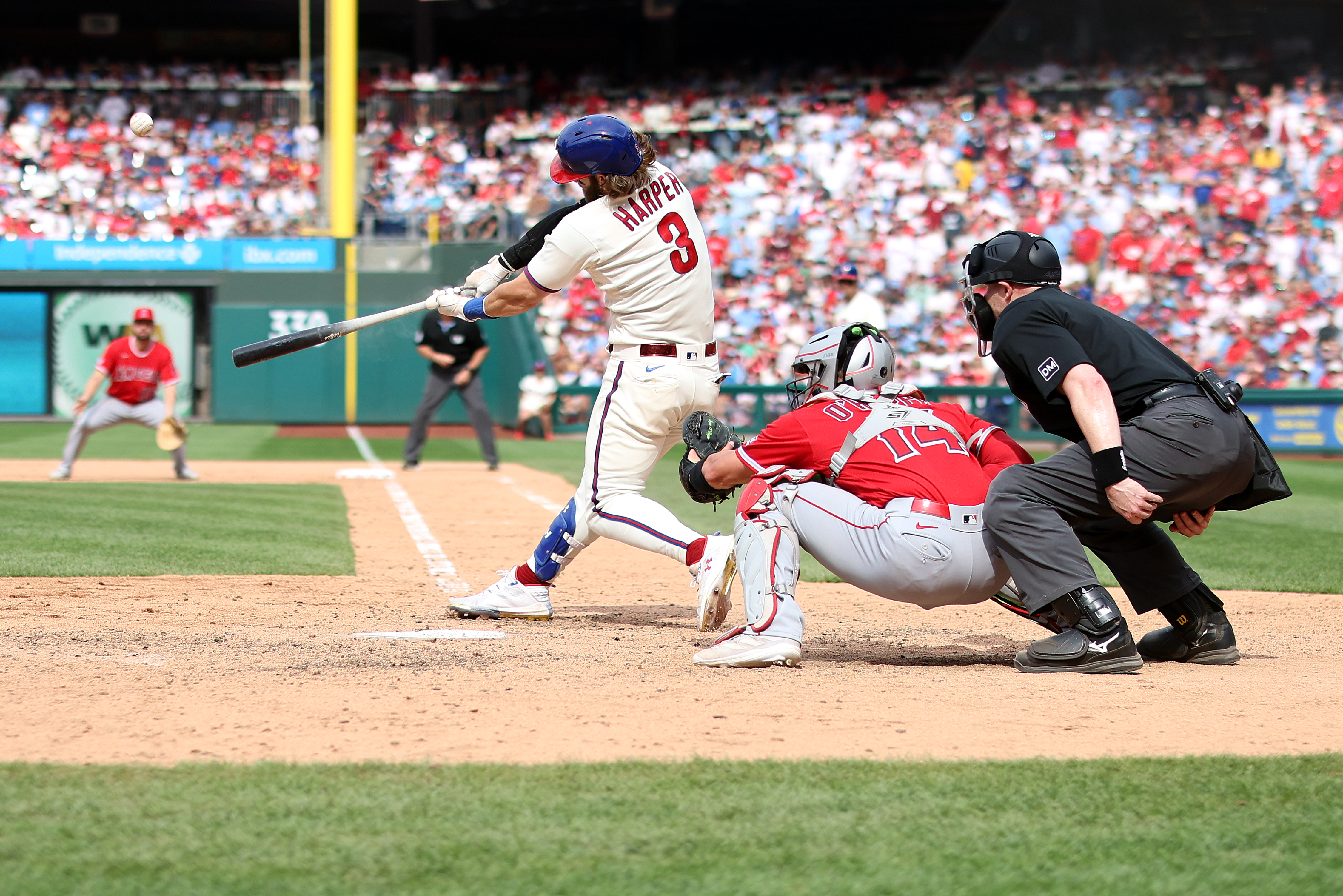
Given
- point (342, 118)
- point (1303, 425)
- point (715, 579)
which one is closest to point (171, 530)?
point (715, 579)

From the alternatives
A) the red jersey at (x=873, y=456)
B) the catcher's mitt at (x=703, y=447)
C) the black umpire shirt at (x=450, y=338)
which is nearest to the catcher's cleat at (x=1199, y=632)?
the red jersey at (x=873, y=456)

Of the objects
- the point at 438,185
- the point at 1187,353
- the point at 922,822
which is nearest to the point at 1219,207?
the point at 1187,353

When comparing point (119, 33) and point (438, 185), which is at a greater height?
point (119, 33)

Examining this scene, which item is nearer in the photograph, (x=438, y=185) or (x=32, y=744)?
(x=32, y=744)

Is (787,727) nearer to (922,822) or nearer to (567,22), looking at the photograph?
(922,822)

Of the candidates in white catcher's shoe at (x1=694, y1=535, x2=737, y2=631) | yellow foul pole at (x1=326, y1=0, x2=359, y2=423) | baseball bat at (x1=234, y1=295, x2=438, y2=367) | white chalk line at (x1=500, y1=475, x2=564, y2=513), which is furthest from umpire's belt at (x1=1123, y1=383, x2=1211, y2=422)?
yellow foul pole at (x1=326, y1=0, x2=359, y2=423)

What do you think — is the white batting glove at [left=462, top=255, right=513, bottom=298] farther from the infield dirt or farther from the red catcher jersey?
the red catcher jersey
